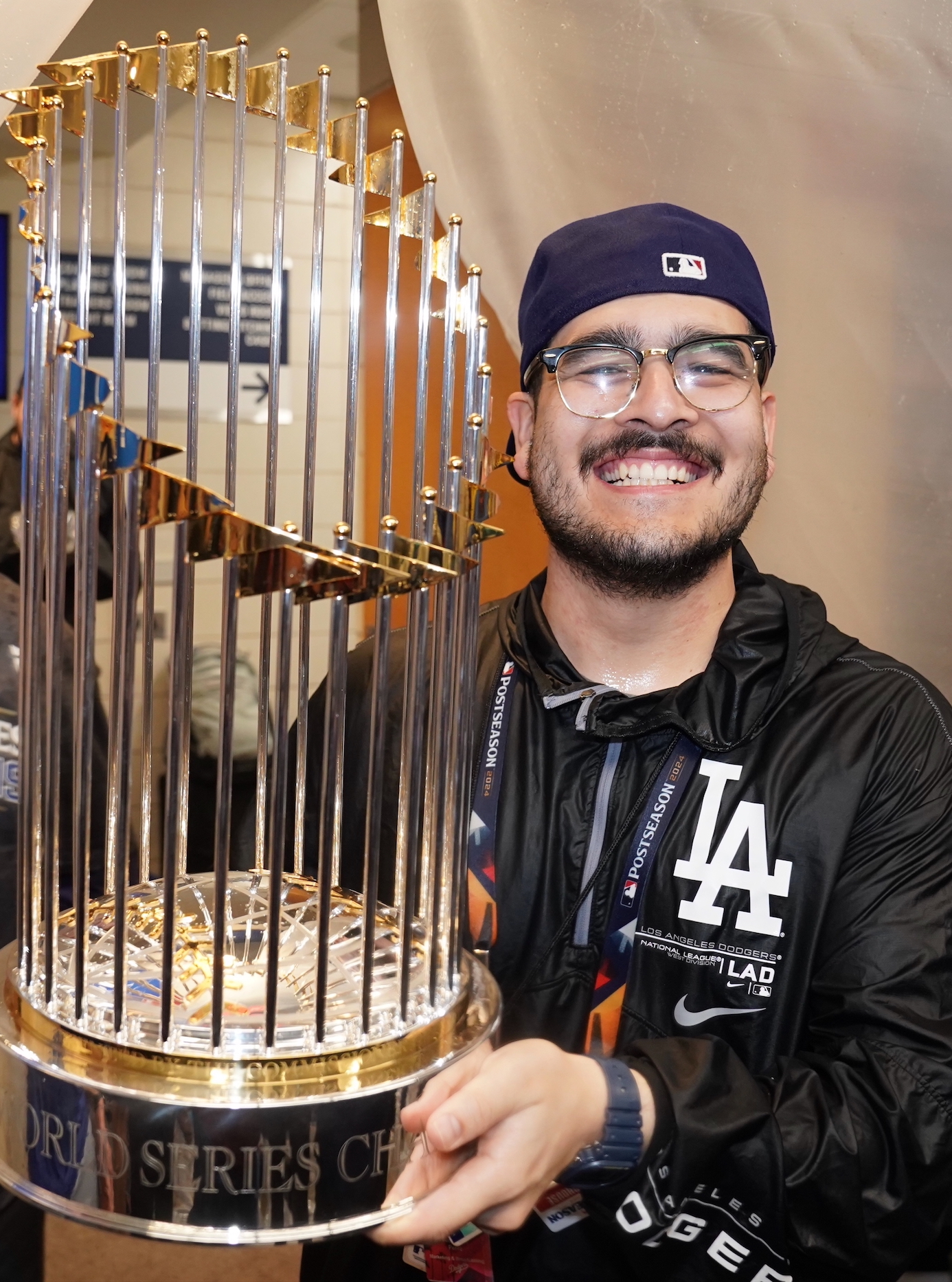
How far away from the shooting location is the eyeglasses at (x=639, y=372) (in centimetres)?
95

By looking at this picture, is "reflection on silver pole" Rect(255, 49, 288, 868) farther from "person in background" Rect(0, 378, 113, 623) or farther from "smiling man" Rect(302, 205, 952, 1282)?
"person in background" Rect(0, 378, 113, 623)

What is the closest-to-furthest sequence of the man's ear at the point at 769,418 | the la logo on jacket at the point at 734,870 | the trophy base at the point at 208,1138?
the trophy base at the point at 208,1138 < the la logo on jacket at the point at 734,870 < the man's ear at the point at 769,418

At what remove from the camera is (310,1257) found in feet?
3.42

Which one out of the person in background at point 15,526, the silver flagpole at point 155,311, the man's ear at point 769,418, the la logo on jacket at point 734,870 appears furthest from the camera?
the person in background at point 15,526

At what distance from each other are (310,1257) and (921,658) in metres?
0.86

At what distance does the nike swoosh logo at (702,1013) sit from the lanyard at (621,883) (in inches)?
1.8

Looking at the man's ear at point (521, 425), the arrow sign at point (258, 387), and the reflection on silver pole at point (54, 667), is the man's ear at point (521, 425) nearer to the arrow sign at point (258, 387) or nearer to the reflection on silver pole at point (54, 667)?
the reflection on silver pole at point (54, 667)

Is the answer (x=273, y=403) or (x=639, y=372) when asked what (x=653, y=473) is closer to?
(x=639, y=372)

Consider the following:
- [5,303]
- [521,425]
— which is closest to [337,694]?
[521,425]

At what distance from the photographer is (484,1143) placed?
0.58 m

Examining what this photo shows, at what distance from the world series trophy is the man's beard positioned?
267mm

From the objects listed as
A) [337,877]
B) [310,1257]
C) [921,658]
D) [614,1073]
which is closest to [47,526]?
[337,877]

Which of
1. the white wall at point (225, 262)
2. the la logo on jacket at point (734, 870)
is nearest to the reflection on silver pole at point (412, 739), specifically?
the la logo on jacket at point (734, 870)

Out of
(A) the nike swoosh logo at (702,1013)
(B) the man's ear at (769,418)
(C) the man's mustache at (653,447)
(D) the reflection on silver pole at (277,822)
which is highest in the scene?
(B) the man's ear at (769,418)
